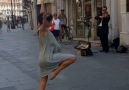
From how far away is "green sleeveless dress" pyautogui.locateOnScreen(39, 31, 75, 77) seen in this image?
6066mm

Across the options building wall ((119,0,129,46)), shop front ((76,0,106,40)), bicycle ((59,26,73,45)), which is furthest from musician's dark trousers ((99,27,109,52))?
bicycle ((59,26,73,45))

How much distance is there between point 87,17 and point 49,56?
13342 millimetres

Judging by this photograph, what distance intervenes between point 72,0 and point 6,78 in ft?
43.0

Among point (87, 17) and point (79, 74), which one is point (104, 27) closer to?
point (79, 74)

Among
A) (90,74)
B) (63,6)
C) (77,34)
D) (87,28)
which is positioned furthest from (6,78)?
(63,6)

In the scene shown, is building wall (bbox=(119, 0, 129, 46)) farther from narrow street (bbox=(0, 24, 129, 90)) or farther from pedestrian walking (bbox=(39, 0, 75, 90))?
pedestrian walking (bbox=(39, 0, 75, 90))

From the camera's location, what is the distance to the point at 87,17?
1920 centimetres

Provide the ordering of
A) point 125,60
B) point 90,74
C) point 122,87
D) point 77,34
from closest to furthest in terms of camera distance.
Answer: point 122,87, point 90,74, point 125,60, point 77,34

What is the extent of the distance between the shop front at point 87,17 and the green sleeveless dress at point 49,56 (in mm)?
10863

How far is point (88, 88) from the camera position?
7.32 metres

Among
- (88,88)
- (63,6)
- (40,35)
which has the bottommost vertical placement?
(88,88)

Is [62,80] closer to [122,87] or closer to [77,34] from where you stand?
[122,87]

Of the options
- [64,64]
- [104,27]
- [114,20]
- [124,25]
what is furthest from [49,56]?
[114,20]

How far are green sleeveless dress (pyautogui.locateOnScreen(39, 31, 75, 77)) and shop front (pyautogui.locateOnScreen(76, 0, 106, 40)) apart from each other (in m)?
10.9
